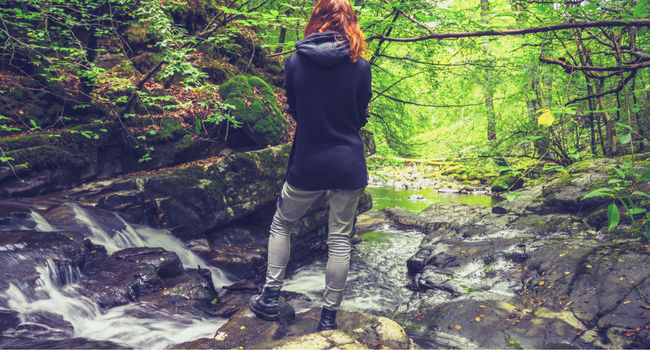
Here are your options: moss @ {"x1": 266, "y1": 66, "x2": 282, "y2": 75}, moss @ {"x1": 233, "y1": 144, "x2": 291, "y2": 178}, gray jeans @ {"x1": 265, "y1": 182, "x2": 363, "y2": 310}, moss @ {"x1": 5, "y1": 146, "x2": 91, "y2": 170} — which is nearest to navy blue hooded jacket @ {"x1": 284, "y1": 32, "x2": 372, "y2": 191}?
gray jeans @ {"x1": 265, "y1": 182, "x2": 363, "y2": 310}

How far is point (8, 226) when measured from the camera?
4.57m

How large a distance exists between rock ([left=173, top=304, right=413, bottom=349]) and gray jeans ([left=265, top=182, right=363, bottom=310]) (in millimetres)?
350

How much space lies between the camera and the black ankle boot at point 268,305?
117 inches

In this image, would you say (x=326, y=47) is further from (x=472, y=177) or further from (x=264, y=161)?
(x=472, y=177)

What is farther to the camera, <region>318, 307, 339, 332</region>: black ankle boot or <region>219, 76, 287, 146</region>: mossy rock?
<region>219, 76, 287, 146</region>: mossy rock

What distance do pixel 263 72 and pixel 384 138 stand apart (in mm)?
4082

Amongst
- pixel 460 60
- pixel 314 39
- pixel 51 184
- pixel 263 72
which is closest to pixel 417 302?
pixel 314 39

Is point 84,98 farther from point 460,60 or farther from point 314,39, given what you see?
point 460,60

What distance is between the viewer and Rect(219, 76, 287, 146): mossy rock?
7.46 meters

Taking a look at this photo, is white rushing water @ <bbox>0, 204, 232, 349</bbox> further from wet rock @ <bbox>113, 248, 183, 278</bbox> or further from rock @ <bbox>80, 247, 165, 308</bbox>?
wet rock @ <bbox>113, 248, 183, 278</bbox>

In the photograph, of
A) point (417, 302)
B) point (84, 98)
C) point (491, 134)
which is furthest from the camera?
point (491, 134)

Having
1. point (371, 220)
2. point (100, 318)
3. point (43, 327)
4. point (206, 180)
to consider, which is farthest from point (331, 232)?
point (371, 220)

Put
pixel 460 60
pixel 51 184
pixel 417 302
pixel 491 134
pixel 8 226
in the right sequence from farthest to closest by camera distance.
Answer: pixel 491 134, pixel 460 60, pixel 51 184, pixel 417 302, pixel 8 226

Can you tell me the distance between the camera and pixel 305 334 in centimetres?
275
